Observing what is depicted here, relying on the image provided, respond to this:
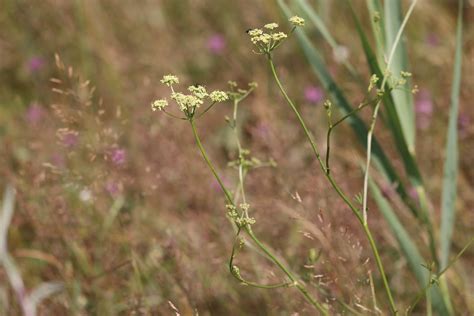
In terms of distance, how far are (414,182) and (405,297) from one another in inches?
13.6

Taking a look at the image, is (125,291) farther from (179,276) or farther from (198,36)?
(198,36)

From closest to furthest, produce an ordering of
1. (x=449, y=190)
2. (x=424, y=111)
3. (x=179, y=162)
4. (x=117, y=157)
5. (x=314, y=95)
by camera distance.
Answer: (x=449, y=190) < (x=117, y=157) < (x=179, y=162) < (x=424, y=111) < (x=314, y=95)

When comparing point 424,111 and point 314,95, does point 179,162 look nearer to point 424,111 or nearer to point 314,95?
point 314,95

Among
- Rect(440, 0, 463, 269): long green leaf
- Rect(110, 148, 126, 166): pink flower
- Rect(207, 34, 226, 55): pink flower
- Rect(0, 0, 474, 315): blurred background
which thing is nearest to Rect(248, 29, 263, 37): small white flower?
Rect(0, 0, 474, 315): blurred background

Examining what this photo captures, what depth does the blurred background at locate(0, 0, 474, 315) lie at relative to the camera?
5.17 ft

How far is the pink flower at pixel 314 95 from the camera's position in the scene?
2.44 meters

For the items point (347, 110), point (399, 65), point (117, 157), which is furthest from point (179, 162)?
point (399, 65)

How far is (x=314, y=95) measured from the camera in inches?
96.2

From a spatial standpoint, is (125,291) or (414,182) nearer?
(414,182)

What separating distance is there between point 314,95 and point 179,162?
2.19ft

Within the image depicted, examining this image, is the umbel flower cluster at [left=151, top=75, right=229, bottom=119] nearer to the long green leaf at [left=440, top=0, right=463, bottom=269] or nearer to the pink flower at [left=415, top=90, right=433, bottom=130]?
the long green leaf at [left=440, top=0, right=463, bottom=269]

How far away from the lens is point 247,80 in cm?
264

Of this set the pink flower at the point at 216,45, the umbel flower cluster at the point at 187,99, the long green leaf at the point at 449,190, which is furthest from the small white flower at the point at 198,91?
the pink flower at the point at 216,45

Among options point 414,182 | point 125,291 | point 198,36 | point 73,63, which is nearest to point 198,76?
point 198,36
